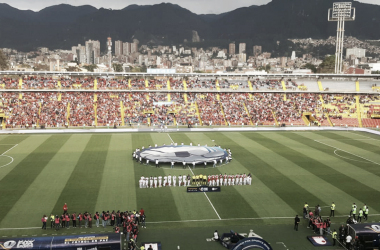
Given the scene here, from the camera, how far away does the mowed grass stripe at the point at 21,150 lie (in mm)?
31000

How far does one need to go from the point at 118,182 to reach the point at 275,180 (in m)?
12.3

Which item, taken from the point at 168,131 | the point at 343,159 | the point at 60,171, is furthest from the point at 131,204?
the point at 168,131

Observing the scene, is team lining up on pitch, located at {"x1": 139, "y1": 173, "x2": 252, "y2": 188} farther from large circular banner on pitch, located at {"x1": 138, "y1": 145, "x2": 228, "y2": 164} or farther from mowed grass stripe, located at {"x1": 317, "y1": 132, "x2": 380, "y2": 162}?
mowed grass stripe, located at {"x1": 317, "y1": 132, "x2": 380, "y2": 162}

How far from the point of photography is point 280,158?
117ft

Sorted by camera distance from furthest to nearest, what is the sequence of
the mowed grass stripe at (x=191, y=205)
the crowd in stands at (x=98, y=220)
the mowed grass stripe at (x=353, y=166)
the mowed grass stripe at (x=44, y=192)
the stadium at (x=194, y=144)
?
the mowed grass stripe at (x=353, y=166)
the mowed grass stripe at (x=191, y=205)
the stadium at (x=194, y=144)
the mowed grass stripe at (x=44, y=192)
the crowd in stands at (x=98, y=220)

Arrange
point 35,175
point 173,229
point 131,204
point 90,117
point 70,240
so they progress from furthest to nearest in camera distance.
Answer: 1. point 90,117
2. point 35,175
3. point 131,204
4. point 173,229
5. point 70,240

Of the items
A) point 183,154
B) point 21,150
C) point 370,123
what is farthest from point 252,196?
point 370,123

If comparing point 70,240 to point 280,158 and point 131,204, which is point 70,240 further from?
point 280,158

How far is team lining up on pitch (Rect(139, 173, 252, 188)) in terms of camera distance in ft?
87.8

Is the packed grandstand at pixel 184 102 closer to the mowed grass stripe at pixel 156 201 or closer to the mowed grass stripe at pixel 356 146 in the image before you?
the mowed grass stripe at pixel 356 146

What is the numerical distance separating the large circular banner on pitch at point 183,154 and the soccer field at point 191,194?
4.09 ft

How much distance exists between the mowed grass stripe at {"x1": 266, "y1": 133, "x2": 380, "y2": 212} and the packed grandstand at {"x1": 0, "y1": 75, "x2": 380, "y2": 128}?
1477 centimetres

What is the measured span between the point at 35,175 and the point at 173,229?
1488 cm

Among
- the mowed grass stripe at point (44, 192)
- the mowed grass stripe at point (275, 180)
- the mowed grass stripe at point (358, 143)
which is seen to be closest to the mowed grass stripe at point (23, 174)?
the mowed grass stripe at point (44, 192)
